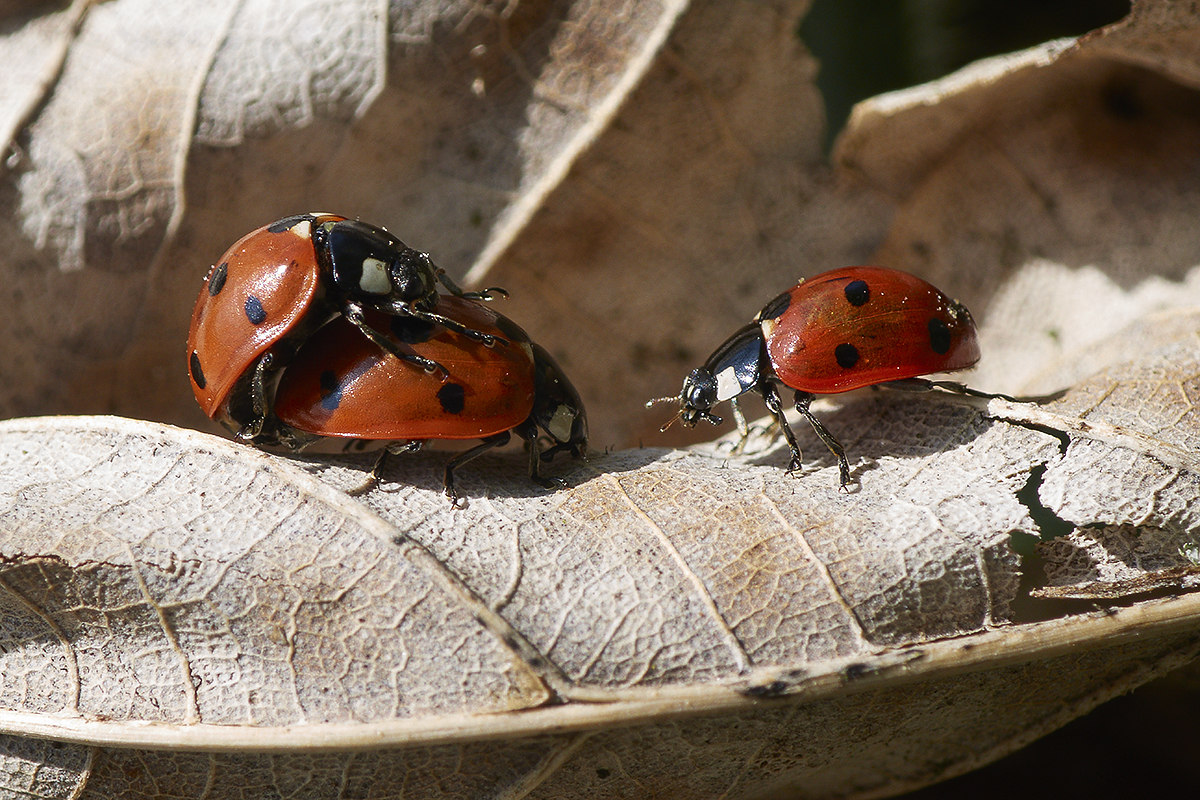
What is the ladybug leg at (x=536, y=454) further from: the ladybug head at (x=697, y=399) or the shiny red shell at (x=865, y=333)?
the shiny red shell at (x=865, y=333)

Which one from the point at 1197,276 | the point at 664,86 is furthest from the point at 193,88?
the point at 1197,276

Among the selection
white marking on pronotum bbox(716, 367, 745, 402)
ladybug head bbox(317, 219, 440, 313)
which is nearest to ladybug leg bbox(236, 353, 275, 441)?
ladybug head bbox(317, 219, 440, 313)

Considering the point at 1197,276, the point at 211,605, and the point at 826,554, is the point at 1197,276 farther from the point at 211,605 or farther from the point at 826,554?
the point at 211,605

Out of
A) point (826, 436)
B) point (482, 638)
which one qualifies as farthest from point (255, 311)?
point (826, 436)

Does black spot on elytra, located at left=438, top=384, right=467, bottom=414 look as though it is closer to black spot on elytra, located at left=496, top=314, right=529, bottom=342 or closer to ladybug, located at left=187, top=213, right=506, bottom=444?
ladybug, located at left=187, top=213, right=506, bottom=444

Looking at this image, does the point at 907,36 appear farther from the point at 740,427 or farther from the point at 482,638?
the point at 482,638
